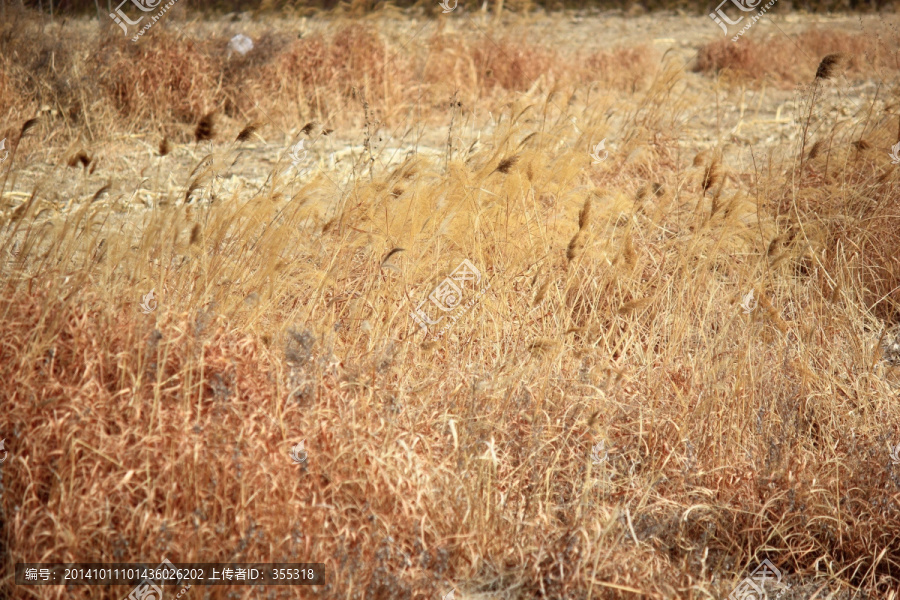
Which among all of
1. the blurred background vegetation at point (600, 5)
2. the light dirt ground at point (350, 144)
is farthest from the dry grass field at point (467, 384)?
the blurred background vegetation at point (600, 5)

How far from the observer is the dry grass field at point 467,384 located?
2.04m

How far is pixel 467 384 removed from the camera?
260 centimetres

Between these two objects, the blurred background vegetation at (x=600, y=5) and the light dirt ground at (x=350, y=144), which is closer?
the light dirt ground at (x=350, y=144)

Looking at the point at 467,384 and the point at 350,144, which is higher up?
the point at 350,144

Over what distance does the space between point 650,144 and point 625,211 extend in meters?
1.34

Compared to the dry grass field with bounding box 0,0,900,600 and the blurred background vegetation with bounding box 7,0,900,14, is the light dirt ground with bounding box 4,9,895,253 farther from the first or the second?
the blurred background vegetation with bounding box 7,0,900,14

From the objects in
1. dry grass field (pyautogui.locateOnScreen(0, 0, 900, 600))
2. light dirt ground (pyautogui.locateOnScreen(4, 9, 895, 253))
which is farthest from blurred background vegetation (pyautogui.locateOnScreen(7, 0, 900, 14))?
dry grass field (pyautogui.locateOnScreen(0, 0, 900, 600))

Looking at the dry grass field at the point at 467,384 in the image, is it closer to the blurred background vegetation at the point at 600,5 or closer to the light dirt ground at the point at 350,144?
the light dirt ground at the point at 350,144

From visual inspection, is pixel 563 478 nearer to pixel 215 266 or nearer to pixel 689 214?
pixel 215 266

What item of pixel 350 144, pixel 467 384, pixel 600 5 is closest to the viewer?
pixel 467 384

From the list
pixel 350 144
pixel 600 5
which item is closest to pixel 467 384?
pixel 350 144

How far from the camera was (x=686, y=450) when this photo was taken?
2545 millimetres

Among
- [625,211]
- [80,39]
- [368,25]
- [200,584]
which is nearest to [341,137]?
[368,25]

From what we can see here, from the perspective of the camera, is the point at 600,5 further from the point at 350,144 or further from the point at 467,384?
the point at 467,384
